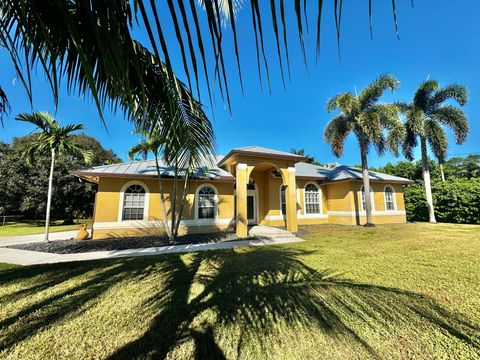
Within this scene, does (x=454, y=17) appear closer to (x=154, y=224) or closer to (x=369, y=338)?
(x=369, y=338)

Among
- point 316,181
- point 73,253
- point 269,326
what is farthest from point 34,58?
point 316,181

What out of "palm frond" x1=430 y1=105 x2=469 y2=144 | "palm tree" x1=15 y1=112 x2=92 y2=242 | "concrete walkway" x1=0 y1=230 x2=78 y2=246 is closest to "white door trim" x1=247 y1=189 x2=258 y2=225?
"palm tree" x1=15 y1=112 x2=92 y2=242

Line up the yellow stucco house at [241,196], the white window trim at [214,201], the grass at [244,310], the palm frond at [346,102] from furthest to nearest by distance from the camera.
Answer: the palm frond at [346,102]
the white window trim at [214,201]
the yellow stucco house at [241,196]
the grass at [244,310]

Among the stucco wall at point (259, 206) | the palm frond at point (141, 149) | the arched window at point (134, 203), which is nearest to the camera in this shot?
the palm frond at point (141, 149)

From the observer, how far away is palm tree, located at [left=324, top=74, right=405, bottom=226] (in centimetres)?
1317

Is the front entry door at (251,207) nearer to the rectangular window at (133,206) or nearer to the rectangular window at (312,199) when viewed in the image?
the rectangular window at (312,199)

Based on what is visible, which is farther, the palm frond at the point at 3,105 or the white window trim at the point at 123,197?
the white window trim at the point at 123,197

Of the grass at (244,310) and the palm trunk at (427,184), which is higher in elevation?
the palm trunk at (427,184)

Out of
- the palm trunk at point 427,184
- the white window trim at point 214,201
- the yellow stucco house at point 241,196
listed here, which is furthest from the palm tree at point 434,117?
the white window trim at point 214,201

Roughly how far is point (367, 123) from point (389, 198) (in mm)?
7671

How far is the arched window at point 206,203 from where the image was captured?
12.2 m

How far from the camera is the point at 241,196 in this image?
35.8 feet

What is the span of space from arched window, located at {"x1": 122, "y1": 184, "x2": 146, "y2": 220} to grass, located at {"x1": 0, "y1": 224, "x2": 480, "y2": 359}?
4984 mm

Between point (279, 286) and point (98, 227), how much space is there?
32.9 feet
